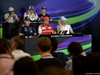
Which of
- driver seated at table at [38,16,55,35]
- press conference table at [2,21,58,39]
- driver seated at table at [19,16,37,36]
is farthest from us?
press conference table at [2,21,58,39]

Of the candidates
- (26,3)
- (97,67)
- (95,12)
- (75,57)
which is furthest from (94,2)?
(97,67)

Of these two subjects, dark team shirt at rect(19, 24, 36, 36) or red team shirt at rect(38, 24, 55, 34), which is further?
red team shirt at rect(38, 24, 55, 34)

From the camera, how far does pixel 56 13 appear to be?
868 cm

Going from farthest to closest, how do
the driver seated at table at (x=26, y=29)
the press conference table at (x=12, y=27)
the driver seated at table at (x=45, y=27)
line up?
1. the press conference table at (x=12, y=27)
2. the driver seated at table at (x=45, y=27)
3. the driver seated at table at (x=26, y=29)

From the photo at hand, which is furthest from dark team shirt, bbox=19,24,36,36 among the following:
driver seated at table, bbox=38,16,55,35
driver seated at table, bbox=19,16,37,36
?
driver seated at table, bbox=38,16,55,35

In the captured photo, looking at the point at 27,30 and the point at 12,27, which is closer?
the point at 27,30

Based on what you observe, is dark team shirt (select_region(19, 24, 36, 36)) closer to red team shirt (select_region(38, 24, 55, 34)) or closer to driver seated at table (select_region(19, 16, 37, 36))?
driver seated at table (select_region(19, 16, 37, 36))

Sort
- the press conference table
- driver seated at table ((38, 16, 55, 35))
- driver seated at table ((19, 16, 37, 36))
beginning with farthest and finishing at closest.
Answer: the press conference table < driver seated at table ((38, 16, 55, 35)) < driver seated at table ((19, 16, 37, 36))

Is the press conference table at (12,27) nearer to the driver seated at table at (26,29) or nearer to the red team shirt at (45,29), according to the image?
the red team shirt at (45,29)


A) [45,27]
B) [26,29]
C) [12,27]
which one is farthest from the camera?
[12,27]

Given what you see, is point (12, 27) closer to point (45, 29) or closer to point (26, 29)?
point (26, 29)

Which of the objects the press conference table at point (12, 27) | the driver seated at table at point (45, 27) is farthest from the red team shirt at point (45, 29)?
the press conference table at point (12, 27)

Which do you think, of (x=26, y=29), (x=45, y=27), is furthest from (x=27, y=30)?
(x=45, y=27)

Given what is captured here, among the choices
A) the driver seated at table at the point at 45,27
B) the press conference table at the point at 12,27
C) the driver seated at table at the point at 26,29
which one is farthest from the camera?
the press conference table at the point at 12,27
